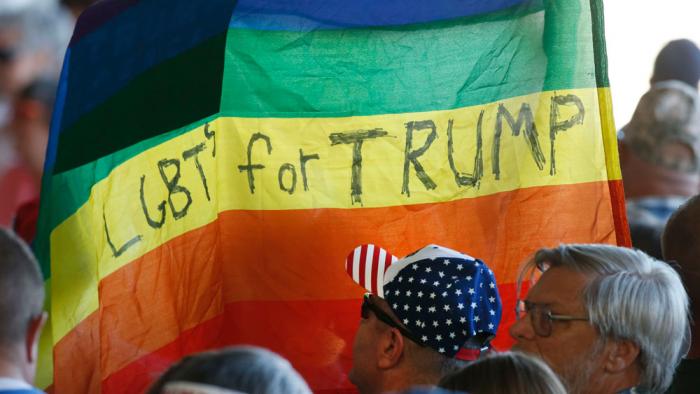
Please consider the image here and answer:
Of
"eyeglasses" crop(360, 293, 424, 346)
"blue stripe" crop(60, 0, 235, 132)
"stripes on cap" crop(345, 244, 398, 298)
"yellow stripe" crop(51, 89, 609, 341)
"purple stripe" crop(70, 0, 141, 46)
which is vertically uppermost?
"purple stripe" crop(70, 0, 141, 46)

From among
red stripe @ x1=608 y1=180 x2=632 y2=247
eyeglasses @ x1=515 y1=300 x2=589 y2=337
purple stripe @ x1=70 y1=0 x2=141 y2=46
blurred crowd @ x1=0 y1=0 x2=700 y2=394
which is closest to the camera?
blurred crowd @ x1=0 y1=0 x2=700 y2=394

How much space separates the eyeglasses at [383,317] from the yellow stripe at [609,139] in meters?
0.72

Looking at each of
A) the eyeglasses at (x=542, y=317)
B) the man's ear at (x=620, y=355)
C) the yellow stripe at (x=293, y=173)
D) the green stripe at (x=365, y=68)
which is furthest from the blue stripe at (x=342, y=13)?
the man's ear at (x=620, y=355)

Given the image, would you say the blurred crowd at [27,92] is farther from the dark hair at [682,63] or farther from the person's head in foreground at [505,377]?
the dark hair at [682,63]

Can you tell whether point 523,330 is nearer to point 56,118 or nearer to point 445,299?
point 445,299

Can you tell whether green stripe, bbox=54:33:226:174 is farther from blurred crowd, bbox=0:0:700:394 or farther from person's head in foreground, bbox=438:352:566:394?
person's head in foreground, bbox=438:352:566:394

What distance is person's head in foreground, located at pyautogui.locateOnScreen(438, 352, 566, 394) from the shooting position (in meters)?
2.51

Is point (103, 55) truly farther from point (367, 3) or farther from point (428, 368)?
point (428, 368)

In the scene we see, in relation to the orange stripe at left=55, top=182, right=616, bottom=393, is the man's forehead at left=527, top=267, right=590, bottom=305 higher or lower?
lower

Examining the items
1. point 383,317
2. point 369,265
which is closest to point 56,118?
point 369,265

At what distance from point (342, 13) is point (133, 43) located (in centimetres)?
60

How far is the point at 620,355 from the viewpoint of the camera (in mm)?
3066

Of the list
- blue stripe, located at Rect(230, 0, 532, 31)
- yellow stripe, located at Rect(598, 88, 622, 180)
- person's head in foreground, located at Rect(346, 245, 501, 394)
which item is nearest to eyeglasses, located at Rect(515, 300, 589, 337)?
person's head in foreground, located at Rect(346, 245, 501, 394)

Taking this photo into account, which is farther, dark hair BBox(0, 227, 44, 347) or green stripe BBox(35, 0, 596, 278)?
green stripe BBox(35, 0, 596, 278)
